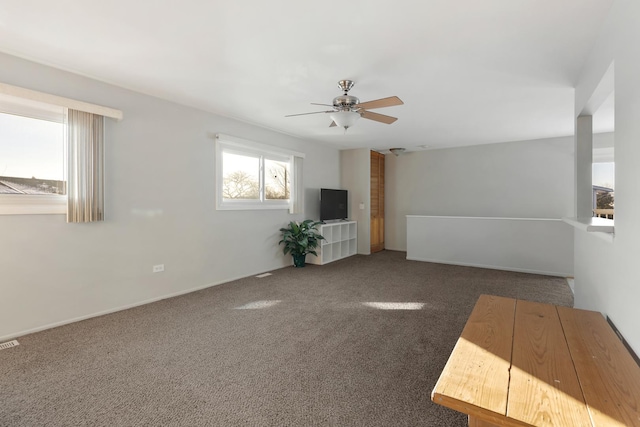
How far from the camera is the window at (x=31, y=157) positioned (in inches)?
104

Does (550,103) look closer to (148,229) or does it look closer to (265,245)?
(265,245)

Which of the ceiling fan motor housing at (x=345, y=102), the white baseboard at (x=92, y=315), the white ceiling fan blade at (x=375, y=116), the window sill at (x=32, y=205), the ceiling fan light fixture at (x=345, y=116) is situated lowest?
the white baseboard at (x=92, y=315)

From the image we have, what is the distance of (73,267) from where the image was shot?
3.00 meters

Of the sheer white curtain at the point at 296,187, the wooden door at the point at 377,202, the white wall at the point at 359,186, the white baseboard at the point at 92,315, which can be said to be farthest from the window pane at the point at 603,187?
the white baseboard at the point at 92,315

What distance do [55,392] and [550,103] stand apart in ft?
17.9

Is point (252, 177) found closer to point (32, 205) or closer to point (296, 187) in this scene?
point (296, 187)

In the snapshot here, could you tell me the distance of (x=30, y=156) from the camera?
110 inches

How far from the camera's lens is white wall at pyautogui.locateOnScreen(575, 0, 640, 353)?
4.74 feet

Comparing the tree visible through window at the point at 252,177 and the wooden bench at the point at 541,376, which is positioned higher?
the tree visible through window at the point at 252,177

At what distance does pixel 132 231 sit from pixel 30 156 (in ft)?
3.61

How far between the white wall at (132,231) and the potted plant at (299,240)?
62 centimetres

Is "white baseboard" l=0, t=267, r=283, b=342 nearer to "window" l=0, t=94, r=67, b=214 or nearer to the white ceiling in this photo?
"window" l=0, t=94, r=67, b=214

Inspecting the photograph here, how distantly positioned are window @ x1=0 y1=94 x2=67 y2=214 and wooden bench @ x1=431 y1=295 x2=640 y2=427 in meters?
3.51

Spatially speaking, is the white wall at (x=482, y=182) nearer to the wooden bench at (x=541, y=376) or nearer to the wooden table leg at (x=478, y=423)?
the wooden bench at (x=541, y=376)
